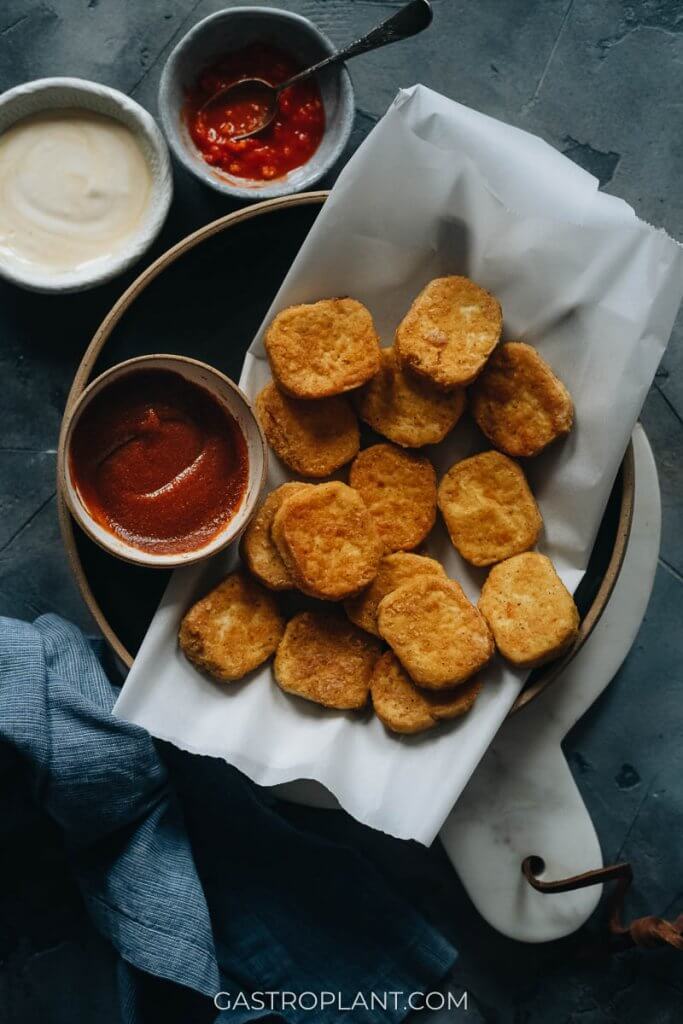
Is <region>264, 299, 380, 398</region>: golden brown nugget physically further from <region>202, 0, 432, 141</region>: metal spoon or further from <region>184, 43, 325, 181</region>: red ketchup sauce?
<region>202, 0, 432, 141</region>: metal spoon

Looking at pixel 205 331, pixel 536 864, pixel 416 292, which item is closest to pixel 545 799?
pixel 536 864

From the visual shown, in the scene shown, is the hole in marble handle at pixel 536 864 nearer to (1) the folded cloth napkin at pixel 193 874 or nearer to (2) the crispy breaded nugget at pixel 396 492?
(1) the folded cloth napkin at pixel 193 874

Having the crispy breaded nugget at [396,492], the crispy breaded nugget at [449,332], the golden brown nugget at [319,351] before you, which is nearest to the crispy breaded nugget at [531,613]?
the crispy breaded nugget at [396,492]

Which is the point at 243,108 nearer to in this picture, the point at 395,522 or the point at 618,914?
the point at 395,522

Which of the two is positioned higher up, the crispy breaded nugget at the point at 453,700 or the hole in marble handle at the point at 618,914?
the crispy breaded nugget at the point at 453,700

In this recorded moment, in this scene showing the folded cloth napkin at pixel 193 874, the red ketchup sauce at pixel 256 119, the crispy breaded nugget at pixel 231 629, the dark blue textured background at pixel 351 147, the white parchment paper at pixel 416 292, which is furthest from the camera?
the dark blue textured background at pixel 351 147

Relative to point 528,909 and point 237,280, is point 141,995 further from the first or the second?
point 237,280
